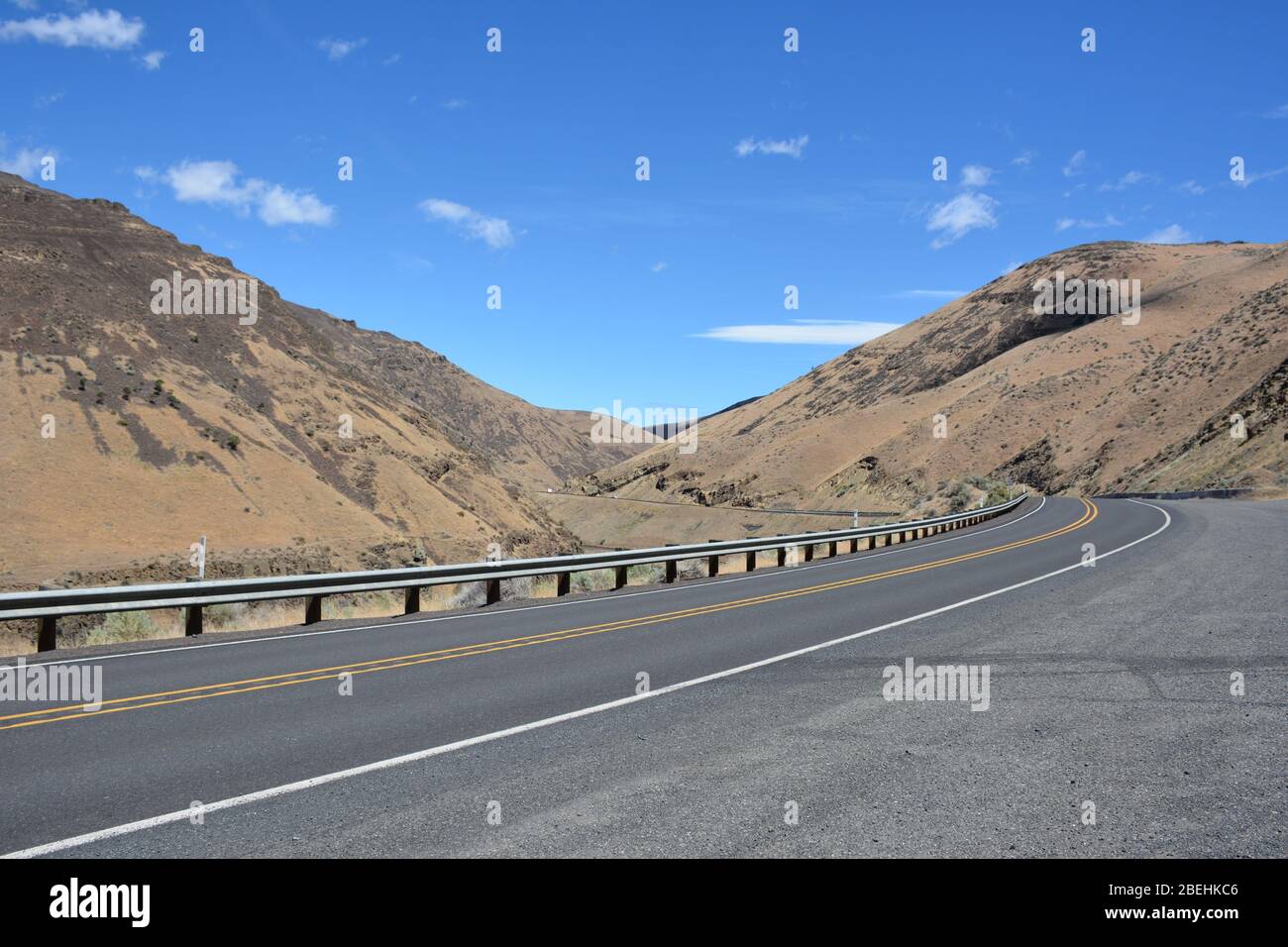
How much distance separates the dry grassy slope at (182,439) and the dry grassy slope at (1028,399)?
37310 millimetres

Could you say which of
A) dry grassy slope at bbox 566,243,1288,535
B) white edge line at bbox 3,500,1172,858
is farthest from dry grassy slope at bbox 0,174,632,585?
dry grassy slope at bbox 566,243,1288,535

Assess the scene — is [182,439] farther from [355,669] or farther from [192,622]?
[355,669]

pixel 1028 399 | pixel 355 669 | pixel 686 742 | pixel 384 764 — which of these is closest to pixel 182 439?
pixel 355 669

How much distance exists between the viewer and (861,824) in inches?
185

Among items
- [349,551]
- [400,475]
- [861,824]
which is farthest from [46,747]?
[400,475]

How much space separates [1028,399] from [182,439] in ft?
286

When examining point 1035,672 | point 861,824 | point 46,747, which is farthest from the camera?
point 1035,672

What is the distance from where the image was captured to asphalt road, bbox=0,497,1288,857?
4.67 m


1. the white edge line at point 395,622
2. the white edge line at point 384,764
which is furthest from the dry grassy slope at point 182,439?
the white edge line at point 384,764

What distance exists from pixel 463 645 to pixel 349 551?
33.3 metres

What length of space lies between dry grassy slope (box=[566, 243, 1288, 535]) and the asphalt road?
45.4m

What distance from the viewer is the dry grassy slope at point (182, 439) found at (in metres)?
37.4
